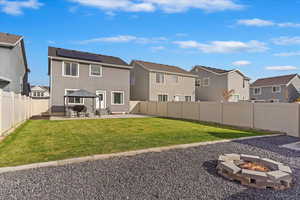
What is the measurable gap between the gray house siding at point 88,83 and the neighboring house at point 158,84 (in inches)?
129

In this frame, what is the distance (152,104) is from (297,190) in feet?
55.2

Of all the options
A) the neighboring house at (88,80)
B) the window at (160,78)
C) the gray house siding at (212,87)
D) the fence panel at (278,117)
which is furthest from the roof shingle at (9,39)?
the gray house siding at (212,87)

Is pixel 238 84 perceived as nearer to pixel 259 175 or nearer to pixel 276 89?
pixel 276 89

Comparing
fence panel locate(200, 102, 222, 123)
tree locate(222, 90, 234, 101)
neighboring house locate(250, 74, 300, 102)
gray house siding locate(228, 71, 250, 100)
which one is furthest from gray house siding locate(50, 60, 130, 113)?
neighboring house locate(250, 74, 300, 102)

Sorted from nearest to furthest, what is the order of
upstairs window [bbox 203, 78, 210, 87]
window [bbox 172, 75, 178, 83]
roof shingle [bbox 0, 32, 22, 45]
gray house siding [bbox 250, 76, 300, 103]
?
1. roof shingle [bbox 0, 32, 22, 45]
2. window [bbox 172, 75, 178, 83]
3. upstairs window [bbox 203, 78, 210, 87]
4. gray house siding [bbox 250, 76, 300, 103]

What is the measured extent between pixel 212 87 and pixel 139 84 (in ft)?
41.5

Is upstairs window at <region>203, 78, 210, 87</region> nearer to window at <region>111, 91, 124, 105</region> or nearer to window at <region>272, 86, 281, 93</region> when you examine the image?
A: window at <region>272, 86, 281, 93</region>

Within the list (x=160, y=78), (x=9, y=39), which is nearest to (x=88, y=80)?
(x=9, y=39)

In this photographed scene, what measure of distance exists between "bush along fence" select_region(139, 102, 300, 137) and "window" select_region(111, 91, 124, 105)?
6.16 m

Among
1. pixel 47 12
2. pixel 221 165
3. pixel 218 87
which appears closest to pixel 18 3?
pixel 47 12

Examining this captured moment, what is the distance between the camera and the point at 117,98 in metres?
19.8

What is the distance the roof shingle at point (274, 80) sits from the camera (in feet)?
103

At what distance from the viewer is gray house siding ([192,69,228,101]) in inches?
1091

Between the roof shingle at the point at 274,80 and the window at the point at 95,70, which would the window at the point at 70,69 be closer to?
the window at the point at 95,70
